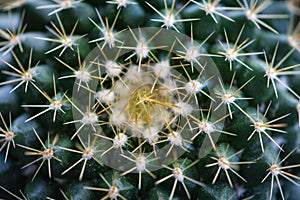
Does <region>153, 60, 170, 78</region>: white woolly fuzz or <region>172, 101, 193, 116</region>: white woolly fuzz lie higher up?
<region>153, 60, 170, 78</region>: white woolly fuzz

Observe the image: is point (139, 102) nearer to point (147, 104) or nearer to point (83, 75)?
point (147, 104)

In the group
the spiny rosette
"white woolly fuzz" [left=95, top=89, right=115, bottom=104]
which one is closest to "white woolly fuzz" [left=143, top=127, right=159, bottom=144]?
the spiny rosette

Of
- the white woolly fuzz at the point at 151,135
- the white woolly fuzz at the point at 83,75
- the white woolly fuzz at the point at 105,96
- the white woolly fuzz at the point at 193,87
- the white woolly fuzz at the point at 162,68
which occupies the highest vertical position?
the white woolly fuzz at the point at 162,68

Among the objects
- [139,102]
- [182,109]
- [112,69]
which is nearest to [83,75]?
[112,69]

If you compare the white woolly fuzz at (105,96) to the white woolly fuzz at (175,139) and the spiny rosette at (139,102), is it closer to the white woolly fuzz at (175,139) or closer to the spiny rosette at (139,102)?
the spiny rosette at (139,102)

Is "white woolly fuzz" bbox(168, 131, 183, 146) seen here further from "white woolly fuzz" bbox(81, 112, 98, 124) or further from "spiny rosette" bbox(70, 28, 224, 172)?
"white woolly fuzz" bbox(81, 112, 98, 124)

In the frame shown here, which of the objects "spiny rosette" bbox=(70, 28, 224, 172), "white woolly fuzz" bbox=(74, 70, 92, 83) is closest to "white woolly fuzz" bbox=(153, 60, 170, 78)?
"spiny rosette" bbox=(70, 28, 224, 172)

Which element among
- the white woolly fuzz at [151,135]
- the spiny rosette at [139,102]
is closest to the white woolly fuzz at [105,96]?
the spiny rosette at [139,102]

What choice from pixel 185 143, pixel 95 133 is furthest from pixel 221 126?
pixel 95 133

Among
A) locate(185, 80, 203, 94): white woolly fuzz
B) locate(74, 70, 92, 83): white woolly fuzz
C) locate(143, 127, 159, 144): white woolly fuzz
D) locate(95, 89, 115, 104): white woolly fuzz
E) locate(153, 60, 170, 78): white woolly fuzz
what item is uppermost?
locate(153, 60, 170, 78): white woolly fuzz

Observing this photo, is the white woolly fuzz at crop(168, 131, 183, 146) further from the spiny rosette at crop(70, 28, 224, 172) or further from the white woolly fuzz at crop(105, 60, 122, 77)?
the white woolly fuzz at crop(105, 60, 122, 77)
